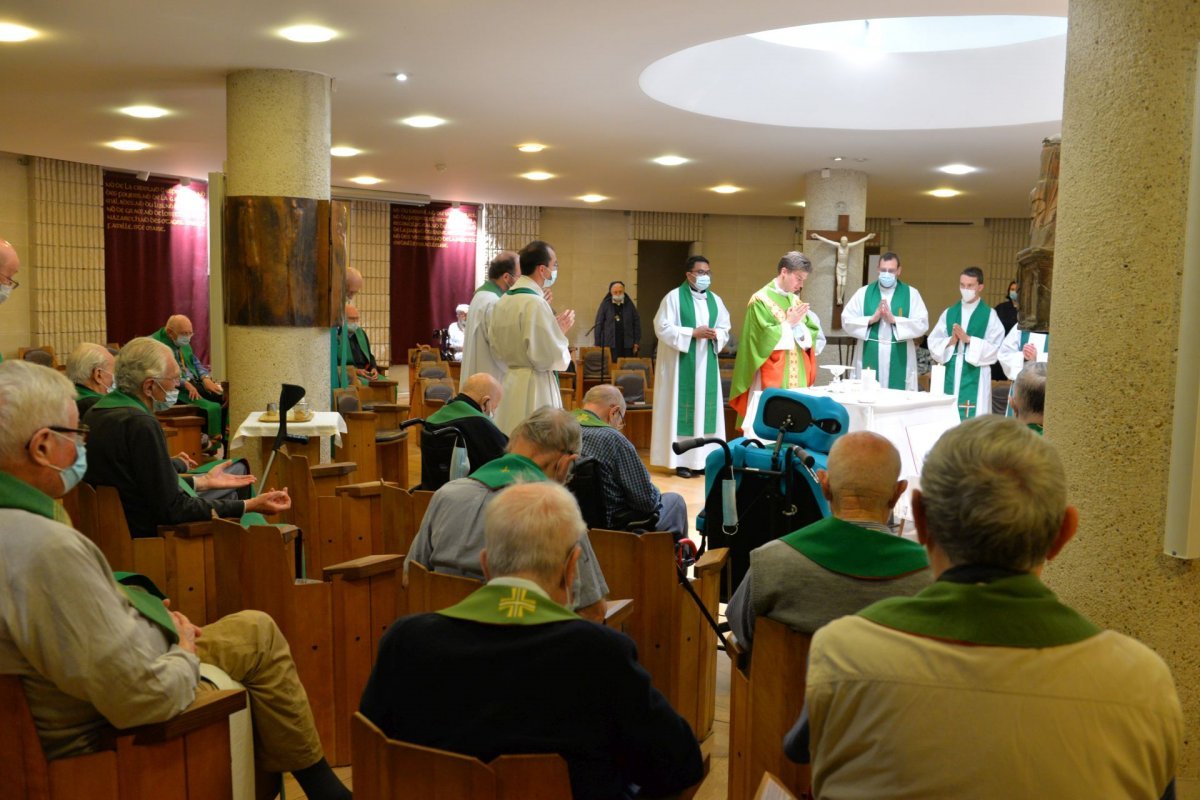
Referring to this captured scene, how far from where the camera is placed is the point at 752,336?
29.0ft

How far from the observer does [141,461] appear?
3865 mm

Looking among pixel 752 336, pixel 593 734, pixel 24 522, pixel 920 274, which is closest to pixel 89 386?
pixel 24 522

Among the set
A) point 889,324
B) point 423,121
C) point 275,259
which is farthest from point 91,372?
point 889,324

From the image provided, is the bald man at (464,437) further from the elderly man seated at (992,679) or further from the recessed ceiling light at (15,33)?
the recessed ceiling light at (15,33)

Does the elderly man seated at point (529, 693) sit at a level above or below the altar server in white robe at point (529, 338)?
below

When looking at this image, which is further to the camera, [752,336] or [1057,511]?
[752,336]

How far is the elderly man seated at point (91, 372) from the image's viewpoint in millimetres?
4988

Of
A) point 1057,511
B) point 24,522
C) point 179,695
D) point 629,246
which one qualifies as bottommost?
point 179,695

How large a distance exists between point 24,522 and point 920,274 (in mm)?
17272

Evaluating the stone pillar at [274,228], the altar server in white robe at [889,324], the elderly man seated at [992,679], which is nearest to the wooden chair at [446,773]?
the elderly man seated at [992,679]

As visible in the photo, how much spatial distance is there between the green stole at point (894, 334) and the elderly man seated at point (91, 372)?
690 centimetres

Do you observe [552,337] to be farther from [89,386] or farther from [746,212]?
[746,212]

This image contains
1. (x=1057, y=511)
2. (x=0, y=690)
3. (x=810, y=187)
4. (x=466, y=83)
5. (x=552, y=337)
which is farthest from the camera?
(x=810, y=187)

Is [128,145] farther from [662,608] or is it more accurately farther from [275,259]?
[662,608]
